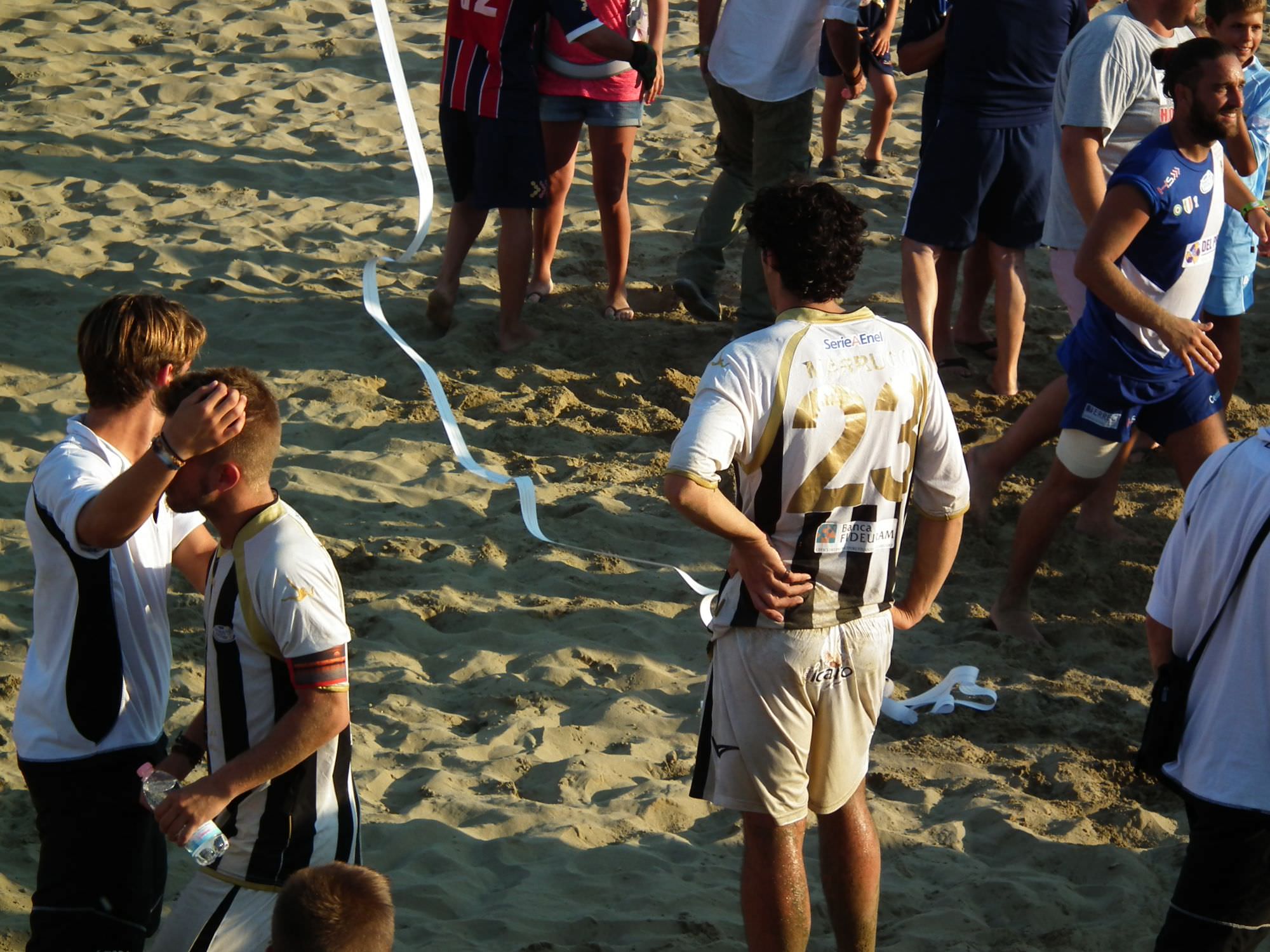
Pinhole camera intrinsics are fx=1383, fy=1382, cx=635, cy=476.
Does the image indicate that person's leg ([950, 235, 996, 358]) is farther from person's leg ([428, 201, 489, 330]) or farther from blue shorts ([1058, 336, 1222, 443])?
person's leg ([428, 201, 489, 330])

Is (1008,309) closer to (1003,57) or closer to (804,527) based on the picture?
(1003,57)

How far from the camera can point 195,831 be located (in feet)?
7.84

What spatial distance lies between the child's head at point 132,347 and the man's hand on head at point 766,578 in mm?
1176

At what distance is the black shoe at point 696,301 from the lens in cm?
689

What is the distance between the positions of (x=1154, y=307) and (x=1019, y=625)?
1.26 meters

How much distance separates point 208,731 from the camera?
2.60 metres

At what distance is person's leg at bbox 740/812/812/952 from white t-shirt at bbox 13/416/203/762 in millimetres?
1290

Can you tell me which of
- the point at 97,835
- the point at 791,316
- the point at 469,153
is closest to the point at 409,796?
the point at 97,835

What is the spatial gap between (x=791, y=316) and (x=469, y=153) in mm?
3936

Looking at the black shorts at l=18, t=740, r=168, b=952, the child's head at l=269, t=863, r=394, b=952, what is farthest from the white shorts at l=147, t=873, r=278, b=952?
the child's head at l=269, t=863, r=394, b=952

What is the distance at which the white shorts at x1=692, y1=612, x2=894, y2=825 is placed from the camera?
9.66ft

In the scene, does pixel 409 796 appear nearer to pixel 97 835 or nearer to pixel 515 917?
pixel 515 917

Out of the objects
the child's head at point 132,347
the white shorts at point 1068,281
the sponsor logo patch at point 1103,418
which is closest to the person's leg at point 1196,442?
the sponsor logo patch at point 1103,418

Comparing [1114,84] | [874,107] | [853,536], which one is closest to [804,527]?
[853,536]
